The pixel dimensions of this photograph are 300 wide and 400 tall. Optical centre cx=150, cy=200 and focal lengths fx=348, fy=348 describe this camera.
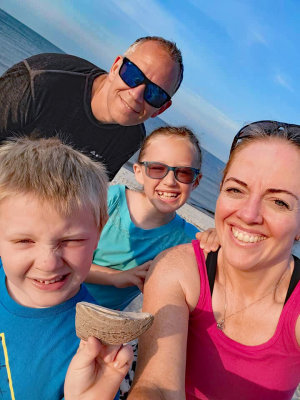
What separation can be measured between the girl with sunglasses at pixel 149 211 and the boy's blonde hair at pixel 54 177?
1164mm

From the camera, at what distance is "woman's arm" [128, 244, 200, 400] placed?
1.84m

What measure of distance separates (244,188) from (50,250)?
1191mm

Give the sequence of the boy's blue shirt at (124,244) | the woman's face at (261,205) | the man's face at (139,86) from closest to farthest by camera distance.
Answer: the woman's face at (261,205), the boy's blue shirt at (124,244), the man's face at (139,86)

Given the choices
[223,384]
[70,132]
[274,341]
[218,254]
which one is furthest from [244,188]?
[70,132]

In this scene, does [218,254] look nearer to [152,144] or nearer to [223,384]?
[223,384]

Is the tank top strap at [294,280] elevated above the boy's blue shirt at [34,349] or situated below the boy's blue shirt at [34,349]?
above

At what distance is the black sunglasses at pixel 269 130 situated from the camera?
2094 millimetres

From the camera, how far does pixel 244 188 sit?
2133mm

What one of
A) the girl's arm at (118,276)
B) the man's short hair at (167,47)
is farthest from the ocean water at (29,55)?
the girl's arm at (118,276)

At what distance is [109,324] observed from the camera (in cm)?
138

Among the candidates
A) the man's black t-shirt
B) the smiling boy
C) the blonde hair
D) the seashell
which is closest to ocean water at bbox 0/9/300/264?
the blonde hair

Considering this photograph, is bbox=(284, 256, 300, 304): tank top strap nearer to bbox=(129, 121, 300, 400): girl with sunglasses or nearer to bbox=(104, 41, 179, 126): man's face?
bbox=(129, 121, 300, 400): girl with sunglasses

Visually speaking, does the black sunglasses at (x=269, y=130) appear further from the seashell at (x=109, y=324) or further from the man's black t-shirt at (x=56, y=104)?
the man's black t-shirt at (x=56, y=104)

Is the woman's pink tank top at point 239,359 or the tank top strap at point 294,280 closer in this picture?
the woman's pink tank top at point 239,359
